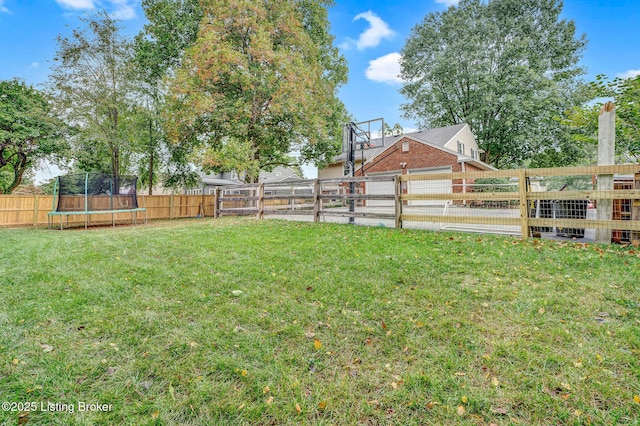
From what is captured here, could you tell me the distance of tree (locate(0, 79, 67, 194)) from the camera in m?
14.6

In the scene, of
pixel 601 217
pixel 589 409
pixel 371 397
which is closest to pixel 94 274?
pixel 371 397

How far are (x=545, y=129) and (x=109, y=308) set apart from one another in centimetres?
2412

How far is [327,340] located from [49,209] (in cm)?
1267

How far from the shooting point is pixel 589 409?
149 centimetres

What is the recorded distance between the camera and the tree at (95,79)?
11.4 m

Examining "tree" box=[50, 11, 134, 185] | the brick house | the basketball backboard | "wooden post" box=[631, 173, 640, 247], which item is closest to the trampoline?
"tree" box=[50, 11, 134, 185]

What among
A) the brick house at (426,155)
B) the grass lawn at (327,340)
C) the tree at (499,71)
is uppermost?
the tree at (499,71)

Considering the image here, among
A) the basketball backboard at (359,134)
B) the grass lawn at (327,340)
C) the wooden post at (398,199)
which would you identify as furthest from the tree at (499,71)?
the grass lawn at (327,340)

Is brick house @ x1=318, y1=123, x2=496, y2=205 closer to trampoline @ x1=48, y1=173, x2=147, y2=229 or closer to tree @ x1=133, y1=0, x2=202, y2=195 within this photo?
tree @ x1=133, y1=0, x2=202, y2=195

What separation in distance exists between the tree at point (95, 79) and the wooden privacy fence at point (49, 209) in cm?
272

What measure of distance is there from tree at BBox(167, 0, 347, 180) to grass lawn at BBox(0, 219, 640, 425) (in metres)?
8.71

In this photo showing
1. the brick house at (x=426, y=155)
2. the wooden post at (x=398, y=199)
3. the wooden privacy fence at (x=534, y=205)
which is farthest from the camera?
the brick house at (x=426, y=155)

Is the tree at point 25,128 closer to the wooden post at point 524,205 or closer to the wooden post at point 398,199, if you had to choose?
the wooden post at point 398,199

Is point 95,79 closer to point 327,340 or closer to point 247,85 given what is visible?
point 247,85
